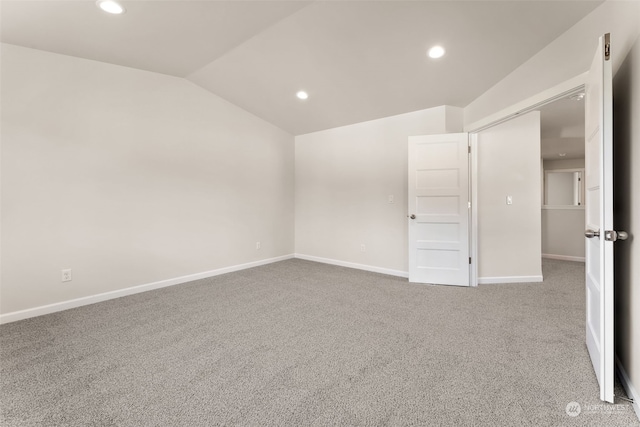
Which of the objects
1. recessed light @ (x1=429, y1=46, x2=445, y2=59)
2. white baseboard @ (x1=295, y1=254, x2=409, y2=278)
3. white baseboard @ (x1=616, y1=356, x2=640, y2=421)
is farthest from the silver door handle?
white baseboard @ (x1=295, y1=254, x2=409, y2=278)

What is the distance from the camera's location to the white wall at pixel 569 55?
1.64 m

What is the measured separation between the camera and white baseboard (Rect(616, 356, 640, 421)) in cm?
141

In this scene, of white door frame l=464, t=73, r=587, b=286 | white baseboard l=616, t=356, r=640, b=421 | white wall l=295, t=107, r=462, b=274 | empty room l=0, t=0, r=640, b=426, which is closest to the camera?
Answer: white baseboard l=616, t=356, r=640, b=421

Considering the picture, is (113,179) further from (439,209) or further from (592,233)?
(592,233)

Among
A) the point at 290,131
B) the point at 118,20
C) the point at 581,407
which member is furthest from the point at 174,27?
the point at 581,407

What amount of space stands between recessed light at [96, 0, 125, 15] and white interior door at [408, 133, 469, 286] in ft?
11.0

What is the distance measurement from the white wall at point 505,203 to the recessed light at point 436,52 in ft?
4.56

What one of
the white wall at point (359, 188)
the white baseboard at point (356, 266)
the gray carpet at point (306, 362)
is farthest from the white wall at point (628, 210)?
the white baseboard at point (356, 266)

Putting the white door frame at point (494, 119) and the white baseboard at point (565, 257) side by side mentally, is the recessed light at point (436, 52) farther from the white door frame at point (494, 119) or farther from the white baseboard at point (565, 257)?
the white baseboard at point (565, 257)

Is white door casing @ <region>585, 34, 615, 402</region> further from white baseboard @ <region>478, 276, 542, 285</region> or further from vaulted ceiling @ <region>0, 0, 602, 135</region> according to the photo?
white baseboard @ <region>478, 276, 542, 285</region>

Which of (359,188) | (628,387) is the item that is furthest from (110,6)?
(628,387)

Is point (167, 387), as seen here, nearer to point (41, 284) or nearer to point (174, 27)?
point (41, 284)

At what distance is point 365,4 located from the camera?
7.64 ft

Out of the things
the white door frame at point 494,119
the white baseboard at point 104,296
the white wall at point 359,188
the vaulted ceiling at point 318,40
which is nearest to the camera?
the white door frame at point 494,119
